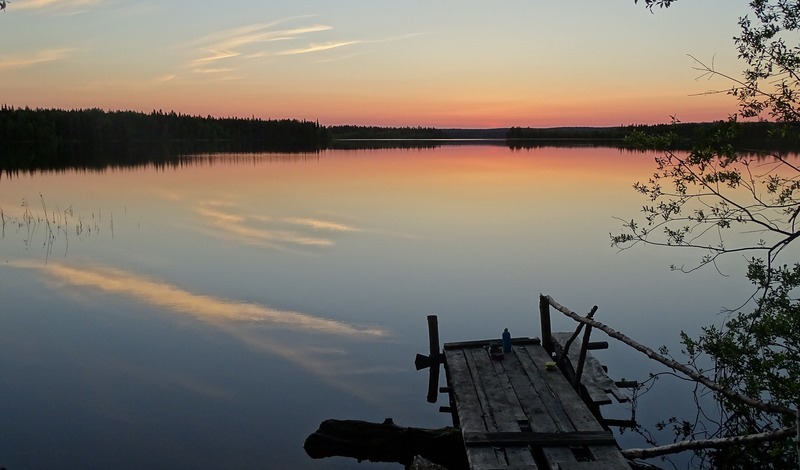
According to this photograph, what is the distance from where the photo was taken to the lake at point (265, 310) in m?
11.1

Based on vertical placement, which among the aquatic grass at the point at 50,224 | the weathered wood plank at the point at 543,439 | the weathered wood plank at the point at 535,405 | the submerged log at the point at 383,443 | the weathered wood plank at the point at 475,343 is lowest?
the submerged log at the point at 383,443

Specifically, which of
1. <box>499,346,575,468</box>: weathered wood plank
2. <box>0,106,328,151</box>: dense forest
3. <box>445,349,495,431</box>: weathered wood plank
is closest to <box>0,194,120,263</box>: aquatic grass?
<box>445,349,495,431</box>: weathered wood plank

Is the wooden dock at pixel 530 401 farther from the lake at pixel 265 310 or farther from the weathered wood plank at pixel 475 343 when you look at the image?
the lake at pixel 265 310

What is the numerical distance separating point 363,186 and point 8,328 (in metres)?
37.7

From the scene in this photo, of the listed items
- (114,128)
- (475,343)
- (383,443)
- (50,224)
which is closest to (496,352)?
(475,343)

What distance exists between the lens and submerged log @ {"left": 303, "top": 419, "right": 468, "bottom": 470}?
1003cm

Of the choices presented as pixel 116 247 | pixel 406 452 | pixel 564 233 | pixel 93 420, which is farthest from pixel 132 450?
pixel 564 233

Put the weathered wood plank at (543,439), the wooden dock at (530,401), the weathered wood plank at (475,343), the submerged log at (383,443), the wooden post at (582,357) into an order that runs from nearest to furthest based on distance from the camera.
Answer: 1. the wooden dock at (530,401)
2. the weathered wood plank at (543,439)
3. the submerged log at (383,443)
4. the wooden post at (582,357)
5. the weathered wood plank at (475,343)

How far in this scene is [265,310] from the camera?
58.3 ft

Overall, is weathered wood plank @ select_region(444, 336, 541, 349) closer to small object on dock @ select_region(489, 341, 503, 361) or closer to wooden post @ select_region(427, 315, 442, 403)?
wooden post @ select_region(427, 315, 442, 403)

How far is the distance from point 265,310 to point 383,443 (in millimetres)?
8338

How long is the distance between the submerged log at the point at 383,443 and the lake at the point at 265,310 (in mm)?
282

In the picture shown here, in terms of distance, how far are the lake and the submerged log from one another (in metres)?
0.28

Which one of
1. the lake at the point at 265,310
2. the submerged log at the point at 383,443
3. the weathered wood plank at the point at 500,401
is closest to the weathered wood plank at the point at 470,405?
the weathered wood plank at the point at 500,401
